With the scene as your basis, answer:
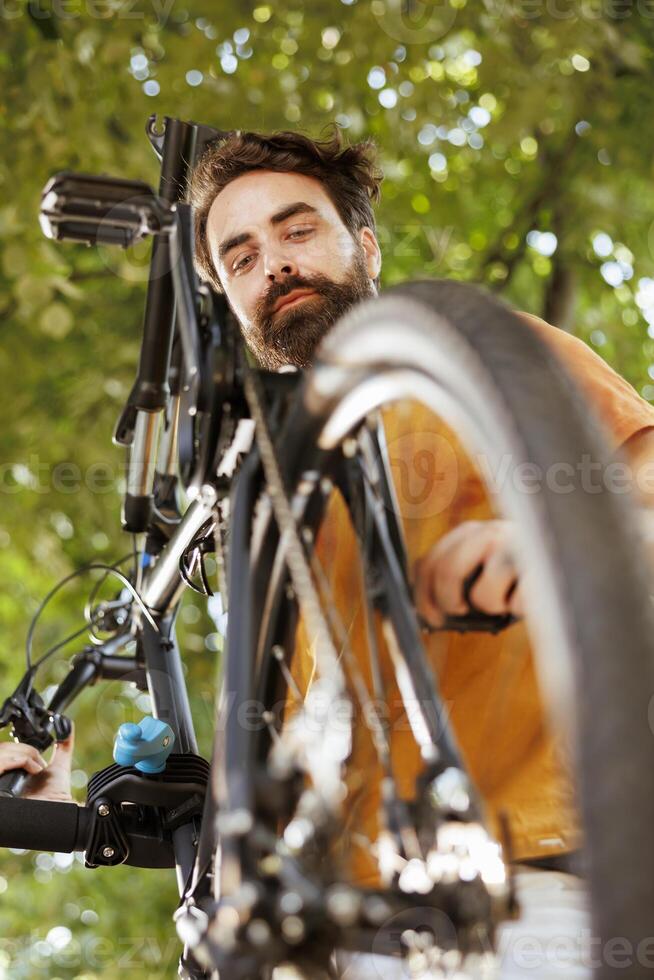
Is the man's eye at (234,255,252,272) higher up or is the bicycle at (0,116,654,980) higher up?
the man's eye at (234,255,252,272)

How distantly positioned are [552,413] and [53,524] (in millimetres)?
A: 3531

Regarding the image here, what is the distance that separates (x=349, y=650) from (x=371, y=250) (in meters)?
1.16

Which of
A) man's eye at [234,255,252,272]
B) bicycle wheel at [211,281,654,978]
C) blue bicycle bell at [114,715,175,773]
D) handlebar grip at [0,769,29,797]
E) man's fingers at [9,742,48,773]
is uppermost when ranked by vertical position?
man's eye at [234,255,252,272]

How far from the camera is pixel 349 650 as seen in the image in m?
0.86

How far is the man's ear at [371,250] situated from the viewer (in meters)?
1.85

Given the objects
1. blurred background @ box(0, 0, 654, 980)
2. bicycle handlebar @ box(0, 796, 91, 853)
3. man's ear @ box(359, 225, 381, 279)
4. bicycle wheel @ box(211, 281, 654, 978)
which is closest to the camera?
bicycle wheel @ box(211, 281, 654, 978)

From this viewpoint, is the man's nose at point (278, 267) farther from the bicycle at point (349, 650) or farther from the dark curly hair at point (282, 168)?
the bicycle at point (349, 650)

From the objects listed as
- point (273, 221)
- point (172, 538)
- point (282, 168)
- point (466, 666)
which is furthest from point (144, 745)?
point (282, 168)

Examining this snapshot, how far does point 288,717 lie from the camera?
3.19 feet

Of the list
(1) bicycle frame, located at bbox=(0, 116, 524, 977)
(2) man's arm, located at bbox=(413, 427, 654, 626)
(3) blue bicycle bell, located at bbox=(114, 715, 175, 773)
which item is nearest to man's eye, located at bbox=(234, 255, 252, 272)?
(1) bicycle frame, located at bbox=(0, 116, 524, 977)

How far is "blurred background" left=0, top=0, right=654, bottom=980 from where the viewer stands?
3102mm

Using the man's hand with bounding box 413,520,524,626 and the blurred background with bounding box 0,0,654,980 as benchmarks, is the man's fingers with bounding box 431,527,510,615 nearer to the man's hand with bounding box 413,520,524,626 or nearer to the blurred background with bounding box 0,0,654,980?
the man's hand with bounding box 413,520,524,626

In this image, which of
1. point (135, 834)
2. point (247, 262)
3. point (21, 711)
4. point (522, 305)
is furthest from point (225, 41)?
point (135, 834)

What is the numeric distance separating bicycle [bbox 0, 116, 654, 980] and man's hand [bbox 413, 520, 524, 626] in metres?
0.02
